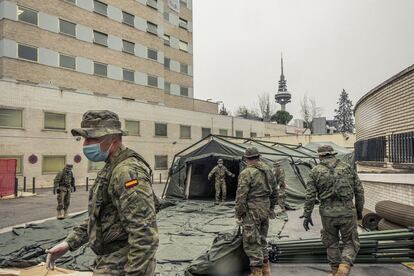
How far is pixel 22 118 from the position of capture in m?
20.9

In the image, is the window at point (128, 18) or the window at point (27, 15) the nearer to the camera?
the window at point (27, 15)

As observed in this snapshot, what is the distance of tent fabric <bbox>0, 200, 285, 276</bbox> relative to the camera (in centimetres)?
589

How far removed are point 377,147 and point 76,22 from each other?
82.8ft

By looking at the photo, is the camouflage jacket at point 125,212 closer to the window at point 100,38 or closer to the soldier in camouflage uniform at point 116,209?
the soldier in camouflage uniform at point 116,209

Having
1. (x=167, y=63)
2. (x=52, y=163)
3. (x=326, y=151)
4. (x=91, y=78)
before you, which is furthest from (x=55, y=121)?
(x=326, y=151)

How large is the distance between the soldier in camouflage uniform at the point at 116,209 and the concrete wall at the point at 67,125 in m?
20.6

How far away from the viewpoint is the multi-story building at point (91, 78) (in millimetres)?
21578

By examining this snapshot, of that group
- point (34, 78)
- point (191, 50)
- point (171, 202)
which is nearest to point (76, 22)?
point (34, 78)

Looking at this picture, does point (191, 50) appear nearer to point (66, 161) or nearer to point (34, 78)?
point (34, 78)

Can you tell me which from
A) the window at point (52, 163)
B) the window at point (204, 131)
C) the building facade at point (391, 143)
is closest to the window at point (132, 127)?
the window at point (52, 163)

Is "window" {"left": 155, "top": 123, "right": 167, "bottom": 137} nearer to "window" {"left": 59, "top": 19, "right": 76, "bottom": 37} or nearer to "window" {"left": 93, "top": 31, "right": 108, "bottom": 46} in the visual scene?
"window" {"left": 93, "top": 31, "right": 108, "bottom": 46}

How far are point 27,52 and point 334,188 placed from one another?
2540 cm

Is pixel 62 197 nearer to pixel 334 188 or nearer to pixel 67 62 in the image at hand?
pixel 334 188

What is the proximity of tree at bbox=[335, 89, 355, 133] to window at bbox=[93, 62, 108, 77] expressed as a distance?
62274 millimetres
